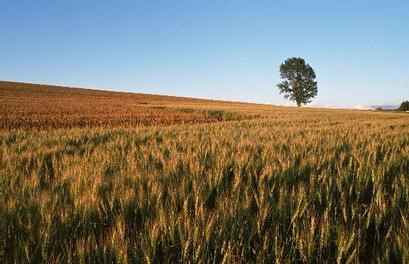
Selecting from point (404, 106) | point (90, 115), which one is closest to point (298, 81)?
point (404, 106)

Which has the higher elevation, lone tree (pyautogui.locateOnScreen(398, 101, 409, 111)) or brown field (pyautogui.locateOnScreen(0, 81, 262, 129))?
lone tree (pyautogui.locateOnScreen(398, 101, 409, 111))

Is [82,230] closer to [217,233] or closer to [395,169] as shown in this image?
[217,233]

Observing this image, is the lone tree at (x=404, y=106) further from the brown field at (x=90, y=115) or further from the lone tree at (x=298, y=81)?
the brown field at (x=90, y=115)

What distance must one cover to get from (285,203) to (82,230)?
1149 millimetres

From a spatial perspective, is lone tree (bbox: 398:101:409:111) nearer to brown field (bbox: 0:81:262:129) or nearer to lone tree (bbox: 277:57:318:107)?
lone tree (bbox: 277:57:318:107)

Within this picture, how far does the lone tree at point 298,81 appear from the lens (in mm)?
65125

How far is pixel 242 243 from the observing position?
1589 millimetres

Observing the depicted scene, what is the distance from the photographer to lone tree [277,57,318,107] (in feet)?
214

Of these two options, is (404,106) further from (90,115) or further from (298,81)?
(90,115)

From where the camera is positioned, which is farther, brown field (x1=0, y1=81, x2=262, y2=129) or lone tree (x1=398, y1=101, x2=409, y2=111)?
lone tree (x1=398, y1=101, x2=409, y2=111)

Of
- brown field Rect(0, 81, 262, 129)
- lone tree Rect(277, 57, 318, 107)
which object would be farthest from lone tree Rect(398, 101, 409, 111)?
brown field Rect(0, 81, 262, 129)

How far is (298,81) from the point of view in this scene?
66.4 m

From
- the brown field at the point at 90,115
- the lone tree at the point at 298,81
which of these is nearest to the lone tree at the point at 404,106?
the lone tree at the point at 298,81

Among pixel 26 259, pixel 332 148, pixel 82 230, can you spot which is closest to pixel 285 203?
pixel 82 230
